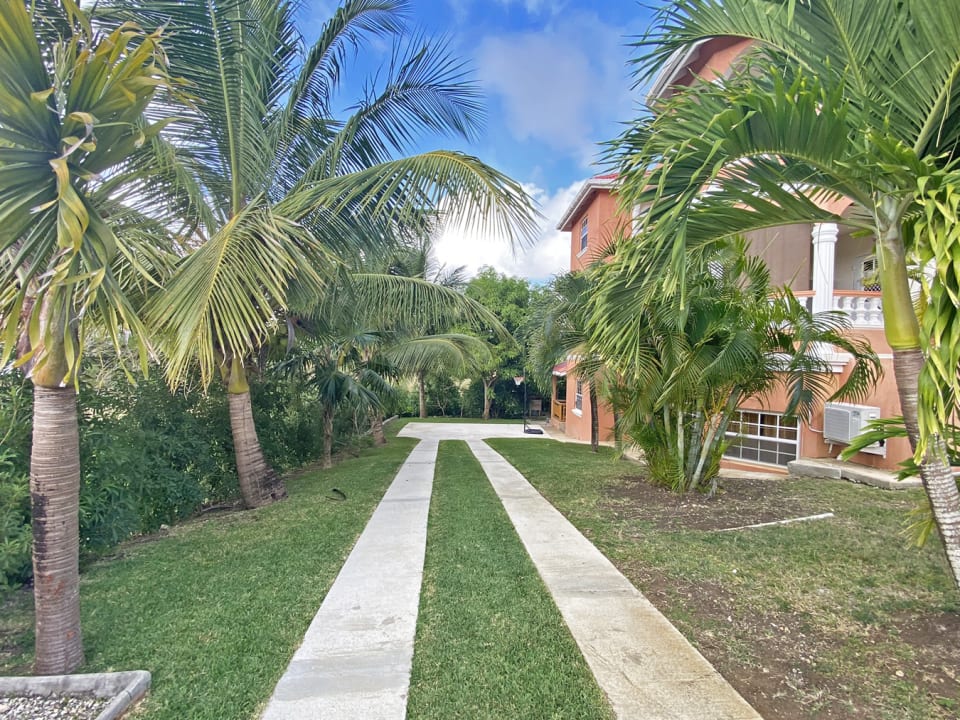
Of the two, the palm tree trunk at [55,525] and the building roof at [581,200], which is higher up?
the building roof at [581,200]

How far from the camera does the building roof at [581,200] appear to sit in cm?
1664

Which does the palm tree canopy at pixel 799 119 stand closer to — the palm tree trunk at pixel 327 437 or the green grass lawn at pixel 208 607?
the green grass lawn at pixel 208 607

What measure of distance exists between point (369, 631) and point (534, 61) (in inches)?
353

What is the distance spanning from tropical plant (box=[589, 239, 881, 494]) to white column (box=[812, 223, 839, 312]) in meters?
3.03

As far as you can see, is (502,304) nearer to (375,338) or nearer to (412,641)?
(375,338)

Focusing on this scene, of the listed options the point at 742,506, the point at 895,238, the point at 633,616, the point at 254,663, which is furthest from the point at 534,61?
the point at 254,663

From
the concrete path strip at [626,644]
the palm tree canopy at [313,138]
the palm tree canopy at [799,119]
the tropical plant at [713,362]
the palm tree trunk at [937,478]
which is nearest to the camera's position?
the palm tree canopy at [799,119]

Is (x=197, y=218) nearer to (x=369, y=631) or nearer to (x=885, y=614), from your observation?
(x=369, y=631)

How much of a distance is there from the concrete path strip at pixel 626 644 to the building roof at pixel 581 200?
13.2m

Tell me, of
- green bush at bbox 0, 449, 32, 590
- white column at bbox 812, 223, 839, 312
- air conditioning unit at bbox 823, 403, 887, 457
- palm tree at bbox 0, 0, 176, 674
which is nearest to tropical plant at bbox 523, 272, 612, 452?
air conditioning unit at bbox 823, 403, 887, 457

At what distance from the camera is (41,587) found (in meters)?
2.90

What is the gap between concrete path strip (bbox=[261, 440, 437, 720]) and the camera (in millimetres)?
2646

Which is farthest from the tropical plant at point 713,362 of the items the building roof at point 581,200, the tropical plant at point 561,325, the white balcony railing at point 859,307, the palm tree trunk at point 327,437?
the building roof at point 581,200

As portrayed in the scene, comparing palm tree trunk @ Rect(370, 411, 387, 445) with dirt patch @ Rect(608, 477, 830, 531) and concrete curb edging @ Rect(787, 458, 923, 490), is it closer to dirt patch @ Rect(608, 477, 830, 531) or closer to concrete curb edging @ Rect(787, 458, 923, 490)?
dirt patch @ Rect(608, 477, 830, 531)
